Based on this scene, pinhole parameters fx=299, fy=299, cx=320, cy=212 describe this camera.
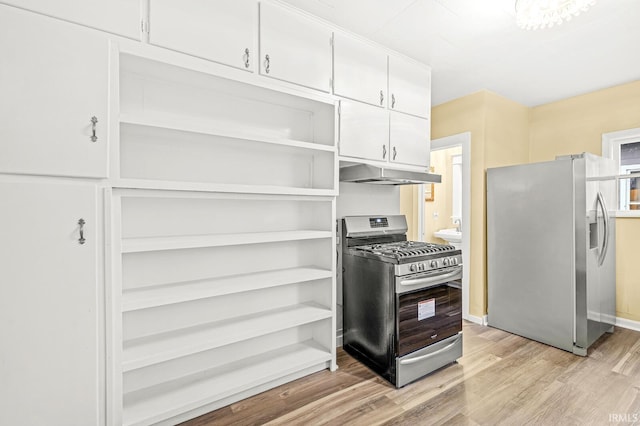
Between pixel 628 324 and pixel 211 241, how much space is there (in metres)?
4.28

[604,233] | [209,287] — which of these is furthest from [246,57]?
[604,233]

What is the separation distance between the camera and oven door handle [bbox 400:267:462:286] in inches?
83.4

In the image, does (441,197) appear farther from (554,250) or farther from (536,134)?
(554,250)

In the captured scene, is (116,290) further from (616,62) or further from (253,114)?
(616,62)

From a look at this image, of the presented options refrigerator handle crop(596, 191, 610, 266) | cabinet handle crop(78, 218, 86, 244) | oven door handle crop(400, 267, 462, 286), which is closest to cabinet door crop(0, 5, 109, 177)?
cabinet handle crop(78, 218, 86, 244)

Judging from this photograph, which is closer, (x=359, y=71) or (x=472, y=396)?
(x=472, y=396)

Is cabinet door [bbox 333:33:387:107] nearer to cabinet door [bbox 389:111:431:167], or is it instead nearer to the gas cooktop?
cabinet door [bbox 389:111:431:167]

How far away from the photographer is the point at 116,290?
1.50m

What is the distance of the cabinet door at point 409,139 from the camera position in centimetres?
273

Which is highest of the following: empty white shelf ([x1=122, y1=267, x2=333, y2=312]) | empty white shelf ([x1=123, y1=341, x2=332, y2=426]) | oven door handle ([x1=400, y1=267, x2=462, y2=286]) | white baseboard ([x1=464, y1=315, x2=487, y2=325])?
empty white shelf ([x1=122, y1=267, x2=333, y2=312])

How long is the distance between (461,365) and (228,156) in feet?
8.08

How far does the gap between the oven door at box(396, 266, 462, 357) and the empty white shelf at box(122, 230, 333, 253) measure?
711 millimetres

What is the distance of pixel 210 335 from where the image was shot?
1.86 metres

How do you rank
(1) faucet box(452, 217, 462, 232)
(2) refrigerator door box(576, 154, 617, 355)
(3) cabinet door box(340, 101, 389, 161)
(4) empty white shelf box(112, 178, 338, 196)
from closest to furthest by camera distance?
(4) empty white shelf box(112, 178, 338, 196) < (3) cabinet door box(340, 101, 389, 161) < (2) refrigerator door box(576, 154, 617, 355) < (1) faucet box(452, 217, 462, 232)
